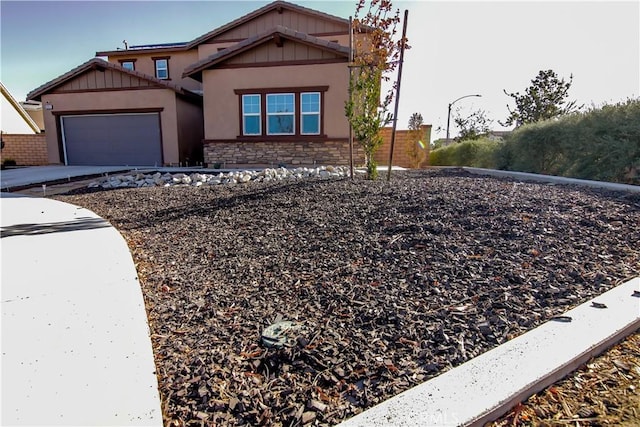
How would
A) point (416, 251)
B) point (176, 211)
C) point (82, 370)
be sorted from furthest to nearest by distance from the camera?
1. point (176, 211)
2. point (416, 251)
3. point (82, 370)

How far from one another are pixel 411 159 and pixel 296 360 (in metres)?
12.5

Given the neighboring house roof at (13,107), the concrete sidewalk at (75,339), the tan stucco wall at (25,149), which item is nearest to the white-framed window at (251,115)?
the concrete sidewalk at (75,339)

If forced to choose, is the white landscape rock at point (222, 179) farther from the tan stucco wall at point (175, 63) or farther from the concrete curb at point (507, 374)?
the tan stucco wall at point (175, 63)

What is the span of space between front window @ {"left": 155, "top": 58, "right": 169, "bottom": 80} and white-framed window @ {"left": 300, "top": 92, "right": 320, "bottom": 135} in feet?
31.6

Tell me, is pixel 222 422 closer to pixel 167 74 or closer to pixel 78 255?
pixel 78 255

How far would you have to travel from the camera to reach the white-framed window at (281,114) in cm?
1245

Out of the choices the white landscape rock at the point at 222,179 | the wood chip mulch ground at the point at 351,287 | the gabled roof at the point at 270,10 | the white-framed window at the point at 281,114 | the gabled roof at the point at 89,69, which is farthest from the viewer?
the gabled roof at the point at 270,10

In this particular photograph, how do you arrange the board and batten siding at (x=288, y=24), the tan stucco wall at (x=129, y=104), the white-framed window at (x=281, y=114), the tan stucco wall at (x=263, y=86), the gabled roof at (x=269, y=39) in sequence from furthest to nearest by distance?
1. the board and batten siding at (x=288, y=24)
2. the tan stucco wall at (x=129, y=104)
3. the white-framed window at (x=281, y=114)
4. the tan stucco wall at (x=263, y=86)
5. the gabled roof at (x=269, y=39)

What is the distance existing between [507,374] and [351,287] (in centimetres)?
121

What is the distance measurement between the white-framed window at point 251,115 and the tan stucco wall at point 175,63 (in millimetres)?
6010

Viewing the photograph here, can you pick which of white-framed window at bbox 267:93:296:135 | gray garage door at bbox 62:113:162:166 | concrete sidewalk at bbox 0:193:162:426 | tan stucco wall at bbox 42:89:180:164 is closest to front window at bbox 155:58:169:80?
tan stucco wall at bbox 42:89:180:164

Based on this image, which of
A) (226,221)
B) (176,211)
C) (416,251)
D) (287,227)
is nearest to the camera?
(416,251)

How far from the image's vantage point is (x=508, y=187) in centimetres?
577

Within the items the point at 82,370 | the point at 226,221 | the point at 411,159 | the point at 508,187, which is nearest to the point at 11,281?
the point at 82,370
